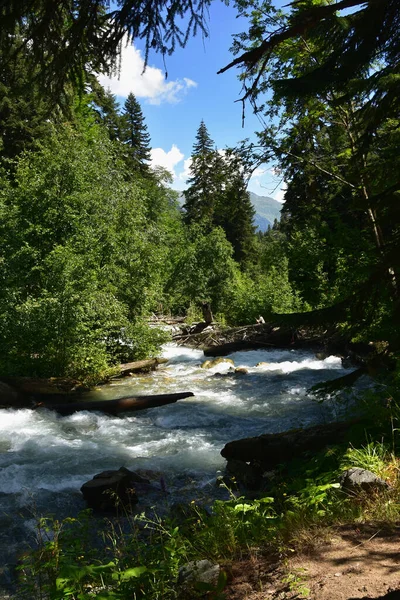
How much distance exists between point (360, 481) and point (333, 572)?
1281 millimetres

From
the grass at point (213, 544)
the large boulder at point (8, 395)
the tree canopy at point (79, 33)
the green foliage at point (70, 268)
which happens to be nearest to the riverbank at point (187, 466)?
the grass at point (213, 544)

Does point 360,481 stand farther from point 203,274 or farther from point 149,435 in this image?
point 203,274

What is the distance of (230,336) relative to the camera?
811 inches

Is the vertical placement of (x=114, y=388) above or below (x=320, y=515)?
below

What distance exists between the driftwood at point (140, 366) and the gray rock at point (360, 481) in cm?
1148

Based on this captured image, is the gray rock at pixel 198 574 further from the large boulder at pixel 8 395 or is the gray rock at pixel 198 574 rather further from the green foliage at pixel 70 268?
the green foliage at pixel 70 268

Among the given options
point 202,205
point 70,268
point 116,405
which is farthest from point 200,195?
point 116,405

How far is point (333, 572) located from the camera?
2.83 m

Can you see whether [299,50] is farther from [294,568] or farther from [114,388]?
[114,388]

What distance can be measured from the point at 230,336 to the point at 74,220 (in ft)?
30.3

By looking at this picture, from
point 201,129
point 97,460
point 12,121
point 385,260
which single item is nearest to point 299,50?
point 385,260

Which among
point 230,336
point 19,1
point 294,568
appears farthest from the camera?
point 230,336

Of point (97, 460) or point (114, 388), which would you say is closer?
point (97, 460)

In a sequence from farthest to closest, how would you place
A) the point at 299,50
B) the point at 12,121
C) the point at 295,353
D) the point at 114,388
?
the point at 12,121 → the point at 295,353 → the point at 114,388 → the point at 299,50
